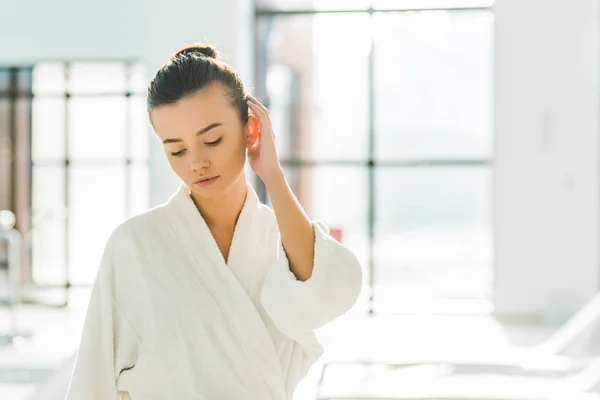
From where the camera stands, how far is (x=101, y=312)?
1120mm

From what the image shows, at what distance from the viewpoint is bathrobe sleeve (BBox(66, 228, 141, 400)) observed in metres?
1.11

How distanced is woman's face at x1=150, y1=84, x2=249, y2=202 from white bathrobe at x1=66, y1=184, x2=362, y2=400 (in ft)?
0.35

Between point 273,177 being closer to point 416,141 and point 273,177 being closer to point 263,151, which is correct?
point 263,151

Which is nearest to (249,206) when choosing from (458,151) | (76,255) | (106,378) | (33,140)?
(106,378)

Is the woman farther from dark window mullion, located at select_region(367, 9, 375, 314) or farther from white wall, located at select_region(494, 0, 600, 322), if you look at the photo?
dark window mullion, located at select_region(367, 9, 375, 314)

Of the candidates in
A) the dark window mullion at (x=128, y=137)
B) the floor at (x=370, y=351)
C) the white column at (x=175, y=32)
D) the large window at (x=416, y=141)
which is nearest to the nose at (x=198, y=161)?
the floor at (x=370, y=351)

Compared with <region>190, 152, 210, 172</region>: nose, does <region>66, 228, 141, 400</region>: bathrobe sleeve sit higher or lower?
lower

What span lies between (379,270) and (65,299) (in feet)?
44.6

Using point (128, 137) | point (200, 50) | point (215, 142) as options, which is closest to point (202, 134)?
point (215, 142)

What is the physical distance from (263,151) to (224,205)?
0.51 feet

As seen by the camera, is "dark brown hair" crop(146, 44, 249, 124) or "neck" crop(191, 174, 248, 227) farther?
"neck" crop(191, 174, 248, 227)

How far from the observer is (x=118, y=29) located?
5691mm

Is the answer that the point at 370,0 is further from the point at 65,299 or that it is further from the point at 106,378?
the point at 106,378

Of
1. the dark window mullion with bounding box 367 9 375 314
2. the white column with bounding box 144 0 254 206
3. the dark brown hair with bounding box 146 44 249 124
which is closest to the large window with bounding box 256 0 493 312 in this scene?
the dark window mullion with bounding box 367 9 375 314
